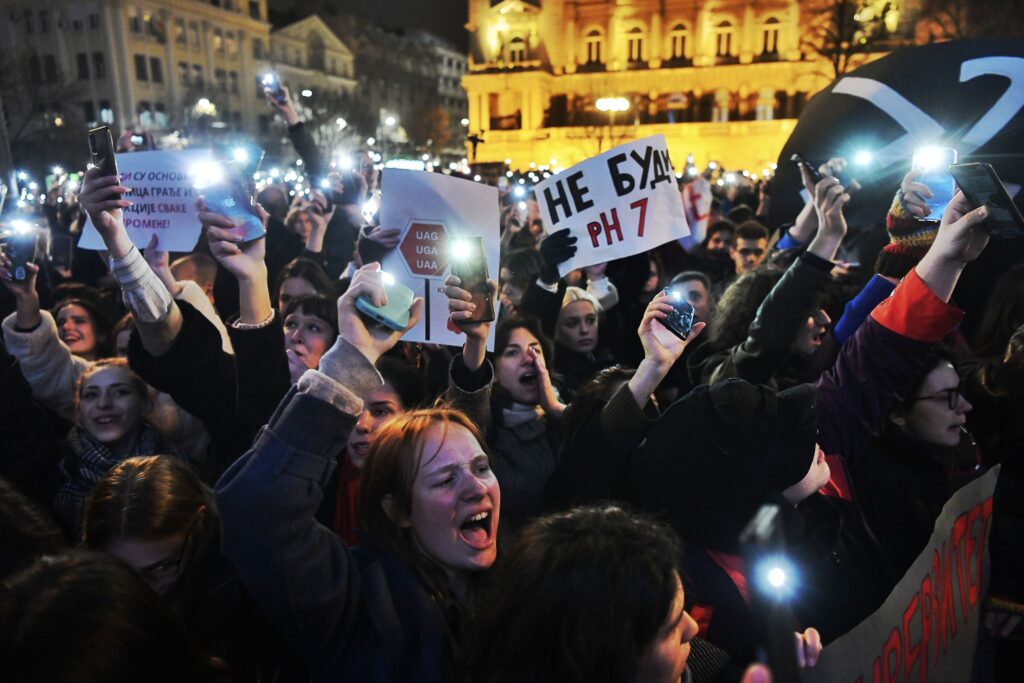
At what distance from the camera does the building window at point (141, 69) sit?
5620cm

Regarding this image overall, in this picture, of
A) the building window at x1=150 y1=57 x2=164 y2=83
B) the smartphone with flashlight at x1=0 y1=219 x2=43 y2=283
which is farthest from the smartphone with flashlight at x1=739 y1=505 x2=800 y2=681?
the building window at x1=150 y1=57 x2=164 y2=83

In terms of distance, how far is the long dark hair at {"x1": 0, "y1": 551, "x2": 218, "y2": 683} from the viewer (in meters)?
1.29

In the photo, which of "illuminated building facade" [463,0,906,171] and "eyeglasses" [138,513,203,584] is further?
"illuminated building facade" [463,0,906,171]

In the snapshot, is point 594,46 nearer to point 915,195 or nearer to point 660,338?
point 915,195

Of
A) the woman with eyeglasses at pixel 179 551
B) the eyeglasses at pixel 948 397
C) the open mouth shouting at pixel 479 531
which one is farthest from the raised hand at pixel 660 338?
the woman with eyeglasses at pixel 179 551

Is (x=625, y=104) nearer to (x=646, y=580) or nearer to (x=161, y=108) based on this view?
(x=161, y=108)

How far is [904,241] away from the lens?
126 inches

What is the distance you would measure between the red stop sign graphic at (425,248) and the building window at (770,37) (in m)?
52.8

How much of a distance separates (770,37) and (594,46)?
11735 millimetres

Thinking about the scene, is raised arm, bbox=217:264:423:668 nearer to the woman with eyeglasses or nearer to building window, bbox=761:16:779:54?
the woman with eyeglasses

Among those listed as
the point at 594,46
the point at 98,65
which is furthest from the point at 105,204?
the point at 98,65

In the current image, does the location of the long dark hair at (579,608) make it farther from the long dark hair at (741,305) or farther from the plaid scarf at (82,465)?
the long dark hair at (741,305)

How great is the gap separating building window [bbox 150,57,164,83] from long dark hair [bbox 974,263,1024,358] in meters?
64.8

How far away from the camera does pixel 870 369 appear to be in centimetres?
250
